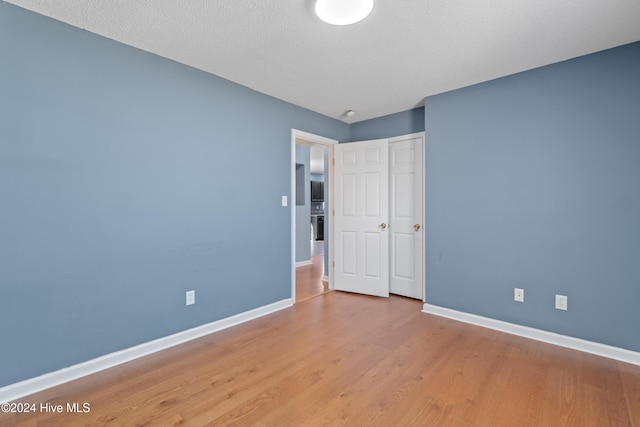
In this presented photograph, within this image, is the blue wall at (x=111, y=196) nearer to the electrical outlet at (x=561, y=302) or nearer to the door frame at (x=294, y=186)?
the door frame at (x=294, y=186)

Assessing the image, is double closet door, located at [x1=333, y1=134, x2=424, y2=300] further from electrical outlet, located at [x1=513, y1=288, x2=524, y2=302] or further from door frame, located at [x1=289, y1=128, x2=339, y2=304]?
electrical outlet, located at [x1=513, y1=288, x2=524, y2=302]

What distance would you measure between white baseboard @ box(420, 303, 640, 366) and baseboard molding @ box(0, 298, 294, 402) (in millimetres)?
2072

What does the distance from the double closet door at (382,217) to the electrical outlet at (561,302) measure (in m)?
1.39

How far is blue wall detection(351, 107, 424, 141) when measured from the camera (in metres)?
3.80

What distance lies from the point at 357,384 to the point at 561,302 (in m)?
1.98

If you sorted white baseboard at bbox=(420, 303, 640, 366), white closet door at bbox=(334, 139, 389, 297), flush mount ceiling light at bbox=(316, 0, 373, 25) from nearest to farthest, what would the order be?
flush mount ceiling light at bbox=(316, 0, 373, 25), white baseboard at bbox=(420, 303, 640, 366), white closet door at bbox=(334, 139, 389, 297)

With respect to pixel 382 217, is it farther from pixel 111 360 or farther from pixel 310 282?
pixel 111 360

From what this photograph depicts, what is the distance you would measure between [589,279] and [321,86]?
298 centimetres

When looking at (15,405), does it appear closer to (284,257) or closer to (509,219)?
(284,257)

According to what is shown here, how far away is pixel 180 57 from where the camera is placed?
8.23 ft

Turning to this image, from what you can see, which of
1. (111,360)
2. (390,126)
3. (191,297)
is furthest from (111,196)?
(390,126)

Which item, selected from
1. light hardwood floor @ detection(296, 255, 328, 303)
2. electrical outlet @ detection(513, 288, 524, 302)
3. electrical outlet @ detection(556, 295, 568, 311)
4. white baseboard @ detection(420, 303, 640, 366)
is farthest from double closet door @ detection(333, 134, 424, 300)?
electrical outlet @ detection(556, 295, 568, 311)

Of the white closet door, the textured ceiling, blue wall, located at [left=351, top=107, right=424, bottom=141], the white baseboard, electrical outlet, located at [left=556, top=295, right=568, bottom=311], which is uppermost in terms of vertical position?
the textured ceiling

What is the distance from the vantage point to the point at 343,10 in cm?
185
